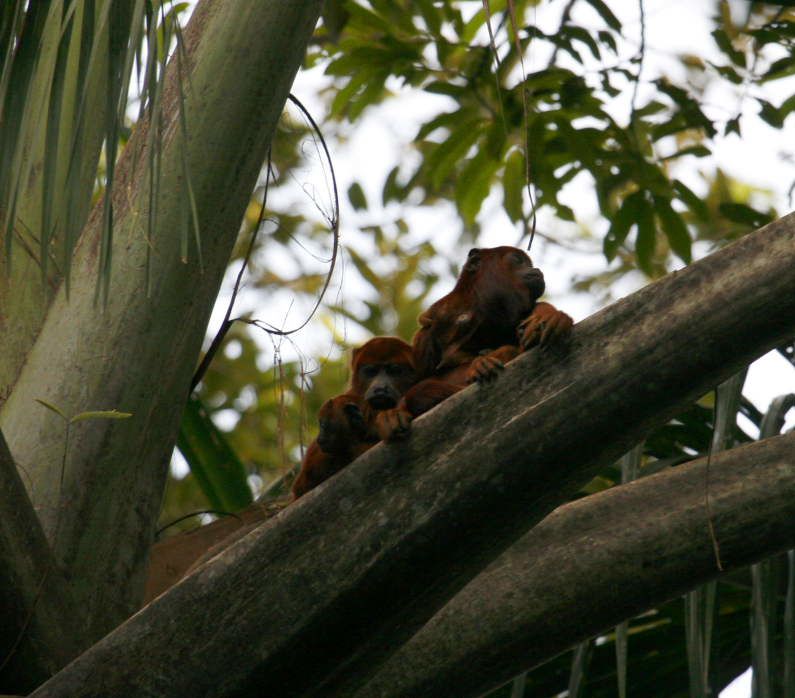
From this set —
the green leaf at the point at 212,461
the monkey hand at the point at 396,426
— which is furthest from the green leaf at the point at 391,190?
the monkey hand at the point at 396,426

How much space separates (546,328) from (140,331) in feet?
3.44

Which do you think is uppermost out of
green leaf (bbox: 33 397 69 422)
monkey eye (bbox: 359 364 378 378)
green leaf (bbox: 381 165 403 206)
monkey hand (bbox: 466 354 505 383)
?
green leaf (bbox: 381 165 403 206)

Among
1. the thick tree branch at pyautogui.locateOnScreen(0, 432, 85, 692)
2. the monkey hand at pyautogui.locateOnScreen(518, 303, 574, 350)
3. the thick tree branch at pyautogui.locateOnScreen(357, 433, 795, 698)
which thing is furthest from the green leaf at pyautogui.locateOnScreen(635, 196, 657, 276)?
the thick tree branch at pyautogui.locateOnScreen(0, 432, 85, 692)

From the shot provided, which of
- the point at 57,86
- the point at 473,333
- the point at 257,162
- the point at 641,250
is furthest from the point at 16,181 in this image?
the point at 641,250

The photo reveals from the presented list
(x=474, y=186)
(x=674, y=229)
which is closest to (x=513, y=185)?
(x=474, y=186)

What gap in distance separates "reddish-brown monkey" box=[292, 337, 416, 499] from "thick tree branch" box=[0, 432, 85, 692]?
74cm

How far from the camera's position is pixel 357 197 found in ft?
25.7

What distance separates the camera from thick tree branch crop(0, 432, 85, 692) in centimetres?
237

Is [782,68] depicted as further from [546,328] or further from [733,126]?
[546,328]

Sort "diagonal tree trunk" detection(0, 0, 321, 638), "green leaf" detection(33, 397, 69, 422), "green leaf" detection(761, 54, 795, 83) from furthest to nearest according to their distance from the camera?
"green leaf" detection(761, 54, 795, 83), "diagonal tree trunk" detection(0, 0, 321, 638), "green leaf" detection(33, 397, 69, 422)

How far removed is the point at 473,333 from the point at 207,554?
2.84 ft

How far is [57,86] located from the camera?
7.02 ft

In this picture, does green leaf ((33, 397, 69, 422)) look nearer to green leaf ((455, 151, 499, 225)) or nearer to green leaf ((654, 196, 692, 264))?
green leaf ((455, 151, 499, 225))

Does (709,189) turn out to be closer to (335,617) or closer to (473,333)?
(473,333)
